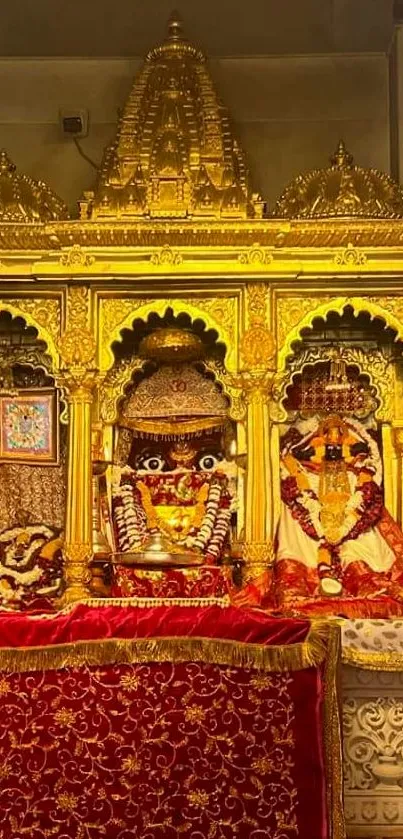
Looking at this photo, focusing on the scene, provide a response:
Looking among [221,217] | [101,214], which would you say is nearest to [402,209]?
[221,217]

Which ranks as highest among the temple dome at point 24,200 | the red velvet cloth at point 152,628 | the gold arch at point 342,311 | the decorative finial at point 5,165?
the decorative finial at point 5,165

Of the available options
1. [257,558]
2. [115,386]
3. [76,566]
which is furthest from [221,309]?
[76,566]

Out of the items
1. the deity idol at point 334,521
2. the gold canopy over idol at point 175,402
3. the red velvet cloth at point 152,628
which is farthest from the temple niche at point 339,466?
the red velvet cloth at point 152,628

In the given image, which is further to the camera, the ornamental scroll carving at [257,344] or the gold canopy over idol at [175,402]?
the gold canopy over idol at [175,402]

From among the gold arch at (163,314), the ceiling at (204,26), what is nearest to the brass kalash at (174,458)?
the gold arch at (163,314)

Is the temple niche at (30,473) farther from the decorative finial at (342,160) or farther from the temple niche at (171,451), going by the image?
the decorative finial at (342,160)

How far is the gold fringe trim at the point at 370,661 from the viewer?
151 inches

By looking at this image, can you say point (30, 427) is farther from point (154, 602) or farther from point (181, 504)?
point (154, 602)

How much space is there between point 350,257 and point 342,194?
350 millimetres

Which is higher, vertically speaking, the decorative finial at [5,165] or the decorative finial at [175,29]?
the decorative finial at [175,29]

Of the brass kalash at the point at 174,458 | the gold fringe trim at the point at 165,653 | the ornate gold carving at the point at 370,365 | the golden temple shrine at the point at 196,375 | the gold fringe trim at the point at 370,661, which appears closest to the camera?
the gold fringe trim at the point at 165,653

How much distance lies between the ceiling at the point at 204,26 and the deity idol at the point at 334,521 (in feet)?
7.15

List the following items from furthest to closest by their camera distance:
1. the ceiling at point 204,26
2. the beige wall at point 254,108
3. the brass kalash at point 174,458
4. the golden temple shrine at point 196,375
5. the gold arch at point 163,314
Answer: the beige wall at point 254,108, the ceiling at point 204,26, the brass kalash at point 174,458, the gold arch at point 163,314, the golden temple shrine at point 196,375

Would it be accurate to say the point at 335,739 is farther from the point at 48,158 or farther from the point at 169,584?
the point at 48,158
